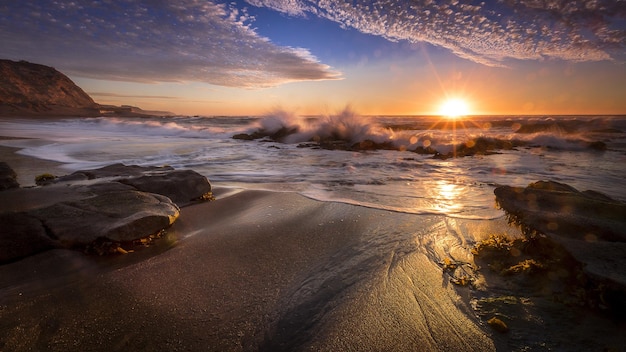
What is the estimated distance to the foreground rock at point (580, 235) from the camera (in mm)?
1764

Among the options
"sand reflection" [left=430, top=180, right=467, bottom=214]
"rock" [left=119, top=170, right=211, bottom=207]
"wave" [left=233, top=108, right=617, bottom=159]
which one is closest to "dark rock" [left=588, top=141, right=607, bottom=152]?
"wave" [left=233, top=108, right=617, bottom=159]

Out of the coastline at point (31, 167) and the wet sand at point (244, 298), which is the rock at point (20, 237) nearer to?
the wet sand at point (244, 298)

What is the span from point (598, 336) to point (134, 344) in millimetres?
2548

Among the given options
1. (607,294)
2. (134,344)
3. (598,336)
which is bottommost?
(134,344)

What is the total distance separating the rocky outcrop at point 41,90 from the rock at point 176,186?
57.2 metres

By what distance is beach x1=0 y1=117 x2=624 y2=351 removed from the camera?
163 centimetres

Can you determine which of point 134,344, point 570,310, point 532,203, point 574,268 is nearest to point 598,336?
point 570,310

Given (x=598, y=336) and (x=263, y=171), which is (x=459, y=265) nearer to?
(x=598, y=336)

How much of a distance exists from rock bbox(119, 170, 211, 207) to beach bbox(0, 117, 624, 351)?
4.07 ft

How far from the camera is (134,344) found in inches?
62.4

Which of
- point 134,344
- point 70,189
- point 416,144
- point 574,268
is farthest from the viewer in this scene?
point 416,144

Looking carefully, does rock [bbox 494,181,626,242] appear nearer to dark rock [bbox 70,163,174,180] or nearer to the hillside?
dark rock [bbox 70,163,174,180]

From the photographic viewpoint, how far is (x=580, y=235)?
87.0 inches

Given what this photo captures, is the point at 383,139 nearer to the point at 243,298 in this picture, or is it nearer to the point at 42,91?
the point at 243,298
